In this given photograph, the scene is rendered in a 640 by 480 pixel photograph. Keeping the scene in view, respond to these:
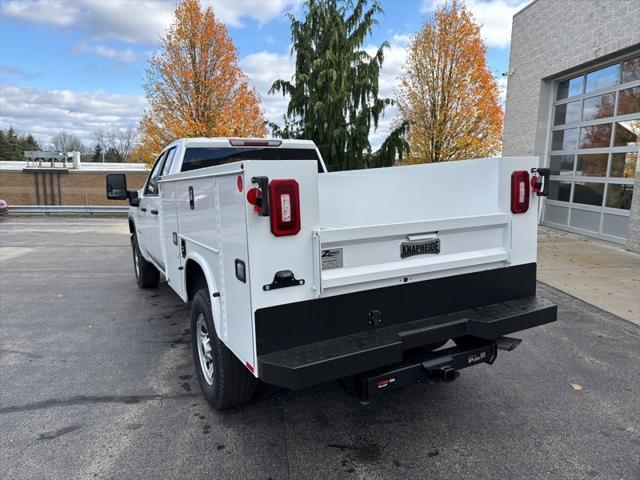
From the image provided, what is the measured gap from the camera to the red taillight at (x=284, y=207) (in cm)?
226

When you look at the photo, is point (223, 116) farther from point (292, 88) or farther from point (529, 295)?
point (529, 295)

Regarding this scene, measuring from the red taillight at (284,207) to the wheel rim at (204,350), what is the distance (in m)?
1.34

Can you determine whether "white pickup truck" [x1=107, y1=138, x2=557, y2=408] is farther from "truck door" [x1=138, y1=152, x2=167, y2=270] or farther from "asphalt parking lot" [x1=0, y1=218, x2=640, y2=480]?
"truck door" [x1=138, y1=152, x2=167, y2=270]

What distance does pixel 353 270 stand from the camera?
8.36 ft

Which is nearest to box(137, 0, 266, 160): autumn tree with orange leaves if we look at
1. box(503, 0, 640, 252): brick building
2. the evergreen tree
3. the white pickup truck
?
the evergreen tree

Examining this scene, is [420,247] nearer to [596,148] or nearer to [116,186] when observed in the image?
[116,186]

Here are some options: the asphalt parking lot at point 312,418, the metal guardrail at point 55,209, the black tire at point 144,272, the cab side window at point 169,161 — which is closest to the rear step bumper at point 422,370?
the asphalt parking lot at point 312,418

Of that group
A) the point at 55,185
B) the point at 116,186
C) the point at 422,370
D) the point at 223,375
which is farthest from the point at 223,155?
the point at 55,185

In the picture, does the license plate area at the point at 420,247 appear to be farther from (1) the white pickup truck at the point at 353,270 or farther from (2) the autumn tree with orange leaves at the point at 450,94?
(2) the autumn tree with orange leaves at the point at 450,94

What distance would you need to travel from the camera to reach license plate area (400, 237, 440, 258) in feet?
8.99

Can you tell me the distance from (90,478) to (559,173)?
13.1 meters

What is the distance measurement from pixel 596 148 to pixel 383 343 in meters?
10.9

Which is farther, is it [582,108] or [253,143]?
[582,108]

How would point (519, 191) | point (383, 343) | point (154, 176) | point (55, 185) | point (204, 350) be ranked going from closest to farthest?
point (383, 343)
point (519, 191)
point (204, 350)
point (154, 176)
point (55, 185)
